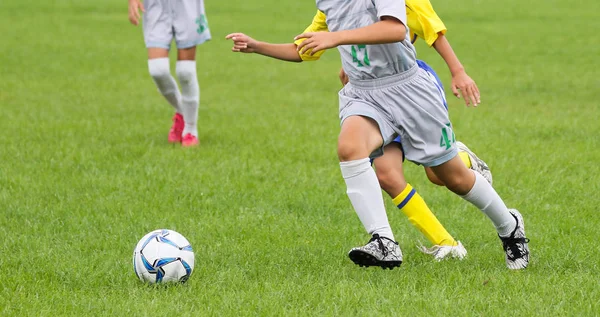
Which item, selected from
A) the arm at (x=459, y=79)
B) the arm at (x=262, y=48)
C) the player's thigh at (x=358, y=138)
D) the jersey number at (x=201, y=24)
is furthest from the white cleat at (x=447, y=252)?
the jersey number at (x=201, y=24)

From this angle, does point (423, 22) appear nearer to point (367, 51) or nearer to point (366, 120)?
point (367, 51)

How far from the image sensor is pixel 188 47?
29.7ft

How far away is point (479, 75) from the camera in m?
14.7

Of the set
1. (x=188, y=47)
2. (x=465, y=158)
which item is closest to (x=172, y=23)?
(x=188, y=47)

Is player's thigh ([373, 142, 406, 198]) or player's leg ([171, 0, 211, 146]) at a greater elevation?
player's thigh ([373, 142, 406, 198])

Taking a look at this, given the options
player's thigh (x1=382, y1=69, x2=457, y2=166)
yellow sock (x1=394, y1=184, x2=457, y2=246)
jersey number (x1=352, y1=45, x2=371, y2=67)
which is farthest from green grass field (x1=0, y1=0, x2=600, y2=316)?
jersey number (x1=352, y1=45, x2=371, y2=67)

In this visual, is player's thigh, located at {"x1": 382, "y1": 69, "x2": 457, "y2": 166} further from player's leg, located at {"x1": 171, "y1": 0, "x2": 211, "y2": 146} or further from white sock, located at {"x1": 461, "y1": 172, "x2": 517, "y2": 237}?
player's leg, located at {"x1": 171, "y1": 0, "x2": 211, "y2": 146}

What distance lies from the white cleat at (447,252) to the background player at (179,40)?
412 cm

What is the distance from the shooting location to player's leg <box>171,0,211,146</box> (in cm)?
898

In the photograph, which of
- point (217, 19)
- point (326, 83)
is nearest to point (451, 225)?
point (326, 83)

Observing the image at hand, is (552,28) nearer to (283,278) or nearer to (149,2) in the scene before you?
(149,2)

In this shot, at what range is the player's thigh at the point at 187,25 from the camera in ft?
29.4

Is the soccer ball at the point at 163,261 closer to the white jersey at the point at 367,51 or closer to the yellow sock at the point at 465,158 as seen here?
the white jersey at the point at 367,51

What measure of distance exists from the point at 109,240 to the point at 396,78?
1.91m
